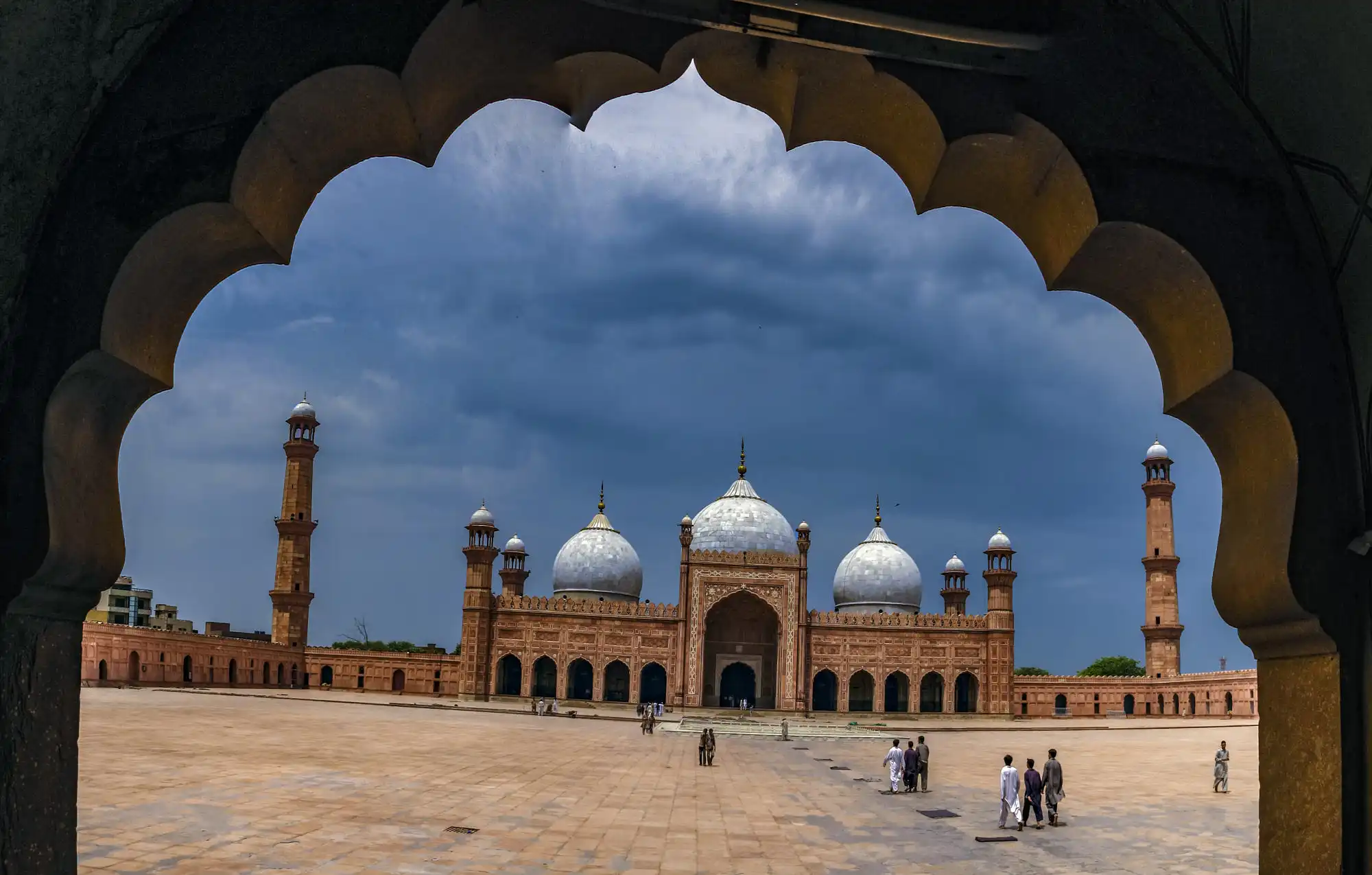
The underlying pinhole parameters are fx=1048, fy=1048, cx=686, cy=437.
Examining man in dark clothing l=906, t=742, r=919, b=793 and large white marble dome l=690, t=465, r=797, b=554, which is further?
large white marble dome l=690, t=465, r=797, b=554

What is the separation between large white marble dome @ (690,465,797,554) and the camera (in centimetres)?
4775

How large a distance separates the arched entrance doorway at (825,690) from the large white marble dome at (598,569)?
33.5 ft

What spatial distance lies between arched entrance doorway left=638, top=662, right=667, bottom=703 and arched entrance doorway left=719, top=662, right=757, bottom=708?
8.52ft

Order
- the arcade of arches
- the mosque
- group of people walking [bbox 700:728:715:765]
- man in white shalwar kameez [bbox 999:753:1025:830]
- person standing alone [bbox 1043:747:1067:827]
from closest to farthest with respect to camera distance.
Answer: the arcade of arches < man in white shalwar kameez [bbox 999:753:1025:830] < person standing alone [bbox 1043:747:1067:827] < group of people walking [bbox 700:728:715:765] < the mosque

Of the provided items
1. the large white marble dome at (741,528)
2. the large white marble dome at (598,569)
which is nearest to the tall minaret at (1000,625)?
the large white marble dome at (741,528)

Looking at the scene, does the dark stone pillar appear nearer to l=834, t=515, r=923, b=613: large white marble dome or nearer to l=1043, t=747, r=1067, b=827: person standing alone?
l=1043, t=747, r=1067, b=827: person standing alone

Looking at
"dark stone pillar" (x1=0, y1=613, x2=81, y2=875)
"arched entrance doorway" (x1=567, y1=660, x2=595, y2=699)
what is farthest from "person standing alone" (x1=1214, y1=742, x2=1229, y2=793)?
"arched entrance doorway" (x1=567, y1=660, x2=595, y2=699)

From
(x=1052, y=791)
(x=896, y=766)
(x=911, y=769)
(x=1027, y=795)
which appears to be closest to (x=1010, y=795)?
(x=1027, y=795)

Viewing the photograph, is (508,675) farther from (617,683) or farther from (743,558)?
→ (743,558)

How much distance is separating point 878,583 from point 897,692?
6.47 meters

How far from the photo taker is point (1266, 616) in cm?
345

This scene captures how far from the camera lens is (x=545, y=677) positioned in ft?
152

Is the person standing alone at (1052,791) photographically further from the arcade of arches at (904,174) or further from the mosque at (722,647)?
the mosque at (722,647)

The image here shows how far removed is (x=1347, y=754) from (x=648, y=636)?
42.1m
